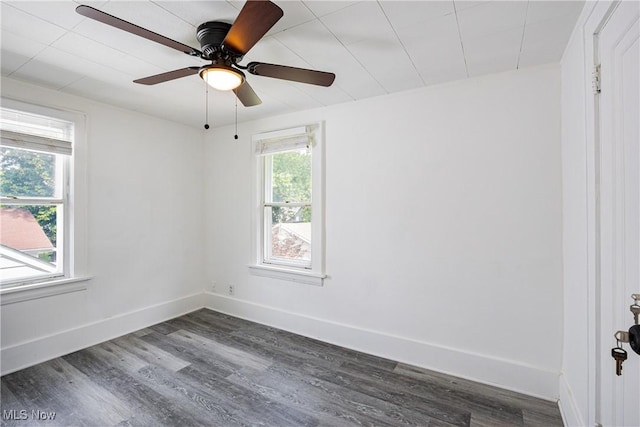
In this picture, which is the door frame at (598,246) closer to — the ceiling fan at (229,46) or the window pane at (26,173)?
the ceiling fan at (229,46)

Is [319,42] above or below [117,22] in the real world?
above

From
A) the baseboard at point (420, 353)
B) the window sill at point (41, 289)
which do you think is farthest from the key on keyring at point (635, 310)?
the window sill at point (41, 289)

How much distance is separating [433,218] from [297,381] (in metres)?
1.72

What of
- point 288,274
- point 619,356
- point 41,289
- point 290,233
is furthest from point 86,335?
point 619,356

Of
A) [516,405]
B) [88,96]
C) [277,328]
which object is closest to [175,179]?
[88,96]

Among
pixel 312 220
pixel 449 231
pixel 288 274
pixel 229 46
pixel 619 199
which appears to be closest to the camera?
pixel 619 199

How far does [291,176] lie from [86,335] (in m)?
2.56

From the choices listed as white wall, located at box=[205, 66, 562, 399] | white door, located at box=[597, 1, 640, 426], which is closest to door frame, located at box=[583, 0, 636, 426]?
white door, located at box=[597, 1, 640, 426]

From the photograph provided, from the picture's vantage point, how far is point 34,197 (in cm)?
258

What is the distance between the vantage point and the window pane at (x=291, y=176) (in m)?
3.22

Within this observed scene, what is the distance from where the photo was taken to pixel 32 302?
2.52 m

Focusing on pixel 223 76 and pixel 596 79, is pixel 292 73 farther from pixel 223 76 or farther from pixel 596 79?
pixel 596 79

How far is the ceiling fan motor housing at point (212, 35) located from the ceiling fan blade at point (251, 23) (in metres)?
0.16

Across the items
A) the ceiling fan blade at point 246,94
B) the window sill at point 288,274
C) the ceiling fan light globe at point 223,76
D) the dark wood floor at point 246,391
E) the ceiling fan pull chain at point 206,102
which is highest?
the ceiling fan pull chain at point 206,102
